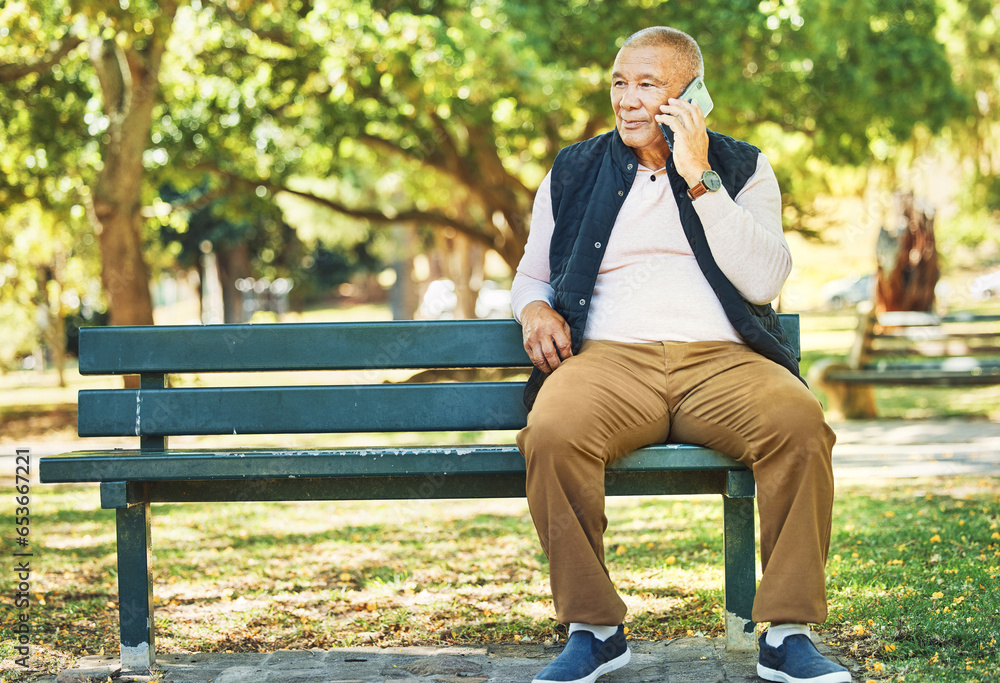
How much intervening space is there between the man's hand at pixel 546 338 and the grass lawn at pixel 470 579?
912mm

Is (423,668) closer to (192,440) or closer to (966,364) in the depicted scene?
(966,364)

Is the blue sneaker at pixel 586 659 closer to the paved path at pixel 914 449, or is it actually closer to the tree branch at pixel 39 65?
the paved path at pixel 914 449

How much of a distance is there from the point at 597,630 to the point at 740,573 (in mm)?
481

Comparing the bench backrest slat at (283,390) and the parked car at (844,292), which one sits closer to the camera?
the bench backrest slat at (283,390)

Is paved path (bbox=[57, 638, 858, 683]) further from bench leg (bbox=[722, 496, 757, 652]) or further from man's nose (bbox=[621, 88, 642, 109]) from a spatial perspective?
man's nose (bbox=[621, 88, 642, 109])

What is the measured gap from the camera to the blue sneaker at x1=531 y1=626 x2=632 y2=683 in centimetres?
253

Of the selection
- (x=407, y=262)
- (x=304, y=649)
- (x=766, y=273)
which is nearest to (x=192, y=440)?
(x=304, y=649)

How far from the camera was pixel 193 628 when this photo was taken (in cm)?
340

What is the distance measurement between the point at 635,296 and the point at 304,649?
1.47m

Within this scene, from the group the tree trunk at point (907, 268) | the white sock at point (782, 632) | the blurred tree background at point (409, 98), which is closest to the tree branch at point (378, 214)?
the blurred tree background at point (409, 98)

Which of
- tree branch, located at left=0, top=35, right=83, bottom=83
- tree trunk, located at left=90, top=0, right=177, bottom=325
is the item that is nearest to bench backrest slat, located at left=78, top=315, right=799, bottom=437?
tree trunk, located at left=90, top=0, right=177, bottom=325

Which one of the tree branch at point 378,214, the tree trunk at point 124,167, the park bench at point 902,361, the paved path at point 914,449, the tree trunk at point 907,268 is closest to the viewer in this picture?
the paved path at point 914,449

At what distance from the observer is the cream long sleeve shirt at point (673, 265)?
2.79 m

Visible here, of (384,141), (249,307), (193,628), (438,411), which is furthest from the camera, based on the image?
(249,307)
